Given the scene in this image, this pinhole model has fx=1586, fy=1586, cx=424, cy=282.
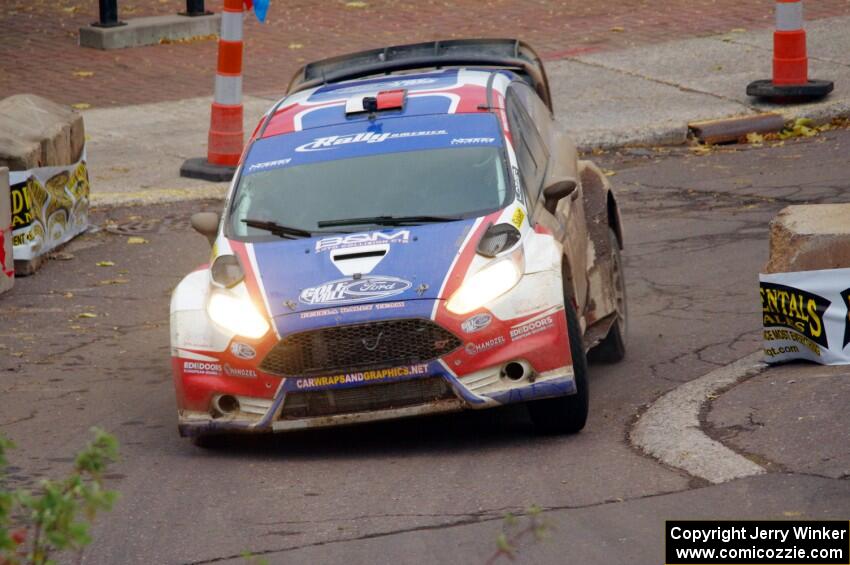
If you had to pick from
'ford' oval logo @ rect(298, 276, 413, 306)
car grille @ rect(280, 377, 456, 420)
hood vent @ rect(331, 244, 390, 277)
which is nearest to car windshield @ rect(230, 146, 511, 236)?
hood vent @ rect(331, 244, 390, 277)

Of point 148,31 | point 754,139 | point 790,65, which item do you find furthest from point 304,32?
point 754,139

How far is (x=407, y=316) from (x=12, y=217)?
5149 millimetres

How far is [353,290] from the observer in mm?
7145

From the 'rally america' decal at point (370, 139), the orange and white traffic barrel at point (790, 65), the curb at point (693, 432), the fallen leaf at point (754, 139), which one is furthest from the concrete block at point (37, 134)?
the orange and white traffic barrel at point (790, 65)

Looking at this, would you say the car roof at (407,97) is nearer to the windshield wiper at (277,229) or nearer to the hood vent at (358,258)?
the windshield wiper at (277,229)

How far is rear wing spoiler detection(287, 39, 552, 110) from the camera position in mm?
9852

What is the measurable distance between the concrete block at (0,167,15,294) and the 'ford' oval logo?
4.31m

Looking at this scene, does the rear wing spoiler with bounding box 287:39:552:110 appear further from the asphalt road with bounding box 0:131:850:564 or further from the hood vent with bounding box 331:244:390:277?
the hood vent with bounding box 331:244:390:277

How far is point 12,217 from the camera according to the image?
36.9 ft

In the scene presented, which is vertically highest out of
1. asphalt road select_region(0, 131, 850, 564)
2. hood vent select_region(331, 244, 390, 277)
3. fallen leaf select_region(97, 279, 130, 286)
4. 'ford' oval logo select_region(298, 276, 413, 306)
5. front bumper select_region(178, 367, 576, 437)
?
hood vent select_region(331, 244, 390, 277)

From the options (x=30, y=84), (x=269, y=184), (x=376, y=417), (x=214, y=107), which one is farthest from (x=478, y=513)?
(x=30, y=84)

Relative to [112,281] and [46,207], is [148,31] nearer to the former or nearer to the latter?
[46,207]

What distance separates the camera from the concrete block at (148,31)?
1916 cm

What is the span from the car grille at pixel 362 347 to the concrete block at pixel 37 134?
503 cm
